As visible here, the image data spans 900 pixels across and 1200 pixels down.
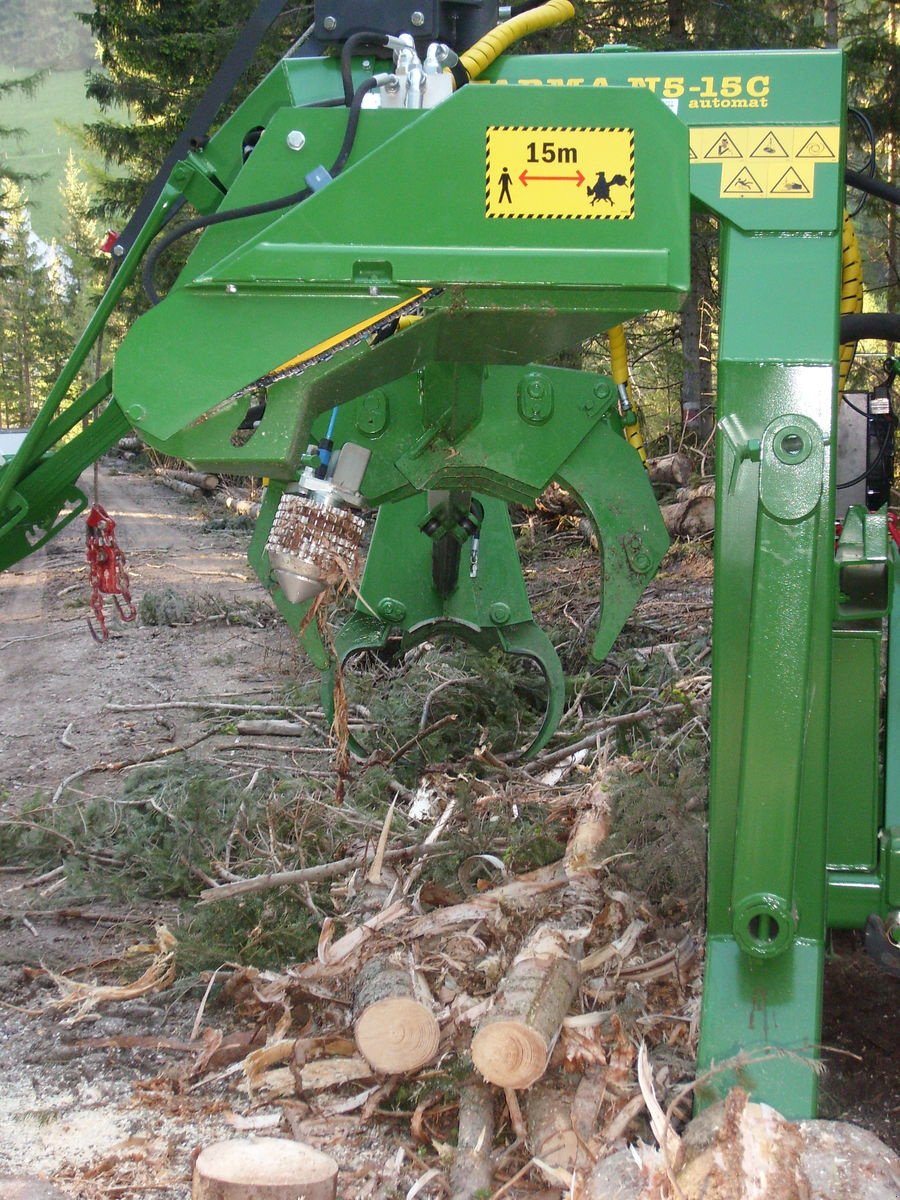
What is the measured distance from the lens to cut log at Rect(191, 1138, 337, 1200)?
2432 mm

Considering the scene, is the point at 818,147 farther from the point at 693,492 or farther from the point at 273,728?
the point at 693,492

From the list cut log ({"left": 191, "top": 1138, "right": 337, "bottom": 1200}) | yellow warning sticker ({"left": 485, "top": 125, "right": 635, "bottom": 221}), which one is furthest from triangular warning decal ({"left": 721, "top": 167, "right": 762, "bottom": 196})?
cut log ({"left": 191, "top": 1138, "right": 337, "bottom": 1200})

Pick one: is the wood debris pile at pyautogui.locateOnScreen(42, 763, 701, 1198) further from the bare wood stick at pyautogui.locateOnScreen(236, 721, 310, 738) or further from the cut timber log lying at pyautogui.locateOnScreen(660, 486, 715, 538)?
the cut timber log lying at pyautogui.locateOnScreen(660, 486, 715, 538)

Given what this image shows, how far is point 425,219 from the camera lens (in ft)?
7.84

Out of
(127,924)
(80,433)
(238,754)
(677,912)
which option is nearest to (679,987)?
(677,912)

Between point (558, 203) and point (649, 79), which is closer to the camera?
point (558, 203)

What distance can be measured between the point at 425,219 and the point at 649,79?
64 cm

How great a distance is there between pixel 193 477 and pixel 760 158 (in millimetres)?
18551

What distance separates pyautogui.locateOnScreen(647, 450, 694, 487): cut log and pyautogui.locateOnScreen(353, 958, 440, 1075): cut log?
8746 mm

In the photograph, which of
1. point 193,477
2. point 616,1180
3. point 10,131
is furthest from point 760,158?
point 10,131

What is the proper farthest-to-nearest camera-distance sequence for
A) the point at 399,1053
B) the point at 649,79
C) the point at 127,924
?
the point at 127,924 → the point at 399,1053 → the point at 649,79

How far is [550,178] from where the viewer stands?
7.79 feet

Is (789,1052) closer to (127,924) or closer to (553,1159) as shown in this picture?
(553,1159)

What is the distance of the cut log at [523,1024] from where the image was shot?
109 inches
